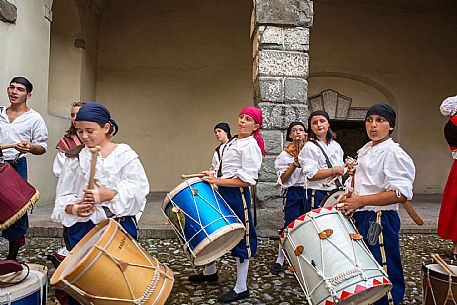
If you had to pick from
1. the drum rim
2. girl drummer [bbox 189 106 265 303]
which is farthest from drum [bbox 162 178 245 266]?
girl drummer [bbox 189 106 265 303]

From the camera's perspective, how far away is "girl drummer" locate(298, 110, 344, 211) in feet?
9.63

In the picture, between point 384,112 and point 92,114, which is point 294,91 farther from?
point 92,114

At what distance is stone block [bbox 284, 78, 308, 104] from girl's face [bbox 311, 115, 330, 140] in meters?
1.24

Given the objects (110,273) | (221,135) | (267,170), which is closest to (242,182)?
(110,273)

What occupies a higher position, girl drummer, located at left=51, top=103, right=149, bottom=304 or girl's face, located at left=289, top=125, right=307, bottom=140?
girl's face, located at left=289, top=125, right=307, bottom=140

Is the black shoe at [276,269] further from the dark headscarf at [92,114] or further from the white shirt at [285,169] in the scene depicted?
the dark headscarf at [92,114]

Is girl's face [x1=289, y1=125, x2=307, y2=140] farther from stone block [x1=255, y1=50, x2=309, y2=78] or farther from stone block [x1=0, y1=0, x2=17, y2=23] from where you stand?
stone block [x1=0, y1=0, x2=17, y2=23]

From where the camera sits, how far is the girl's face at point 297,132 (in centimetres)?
351

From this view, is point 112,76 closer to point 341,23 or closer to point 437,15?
point 341,23

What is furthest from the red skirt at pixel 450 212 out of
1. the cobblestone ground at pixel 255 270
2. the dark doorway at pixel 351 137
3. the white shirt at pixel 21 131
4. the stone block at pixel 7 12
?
the dark doorway at pixel 351 137

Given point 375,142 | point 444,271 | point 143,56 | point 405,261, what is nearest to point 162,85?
point 143,56

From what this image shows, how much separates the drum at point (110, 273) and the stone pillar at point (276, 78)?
8.15 ft

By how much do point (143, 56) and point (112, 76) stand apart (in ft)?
2.22

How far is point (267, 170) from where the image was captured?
4.27m
